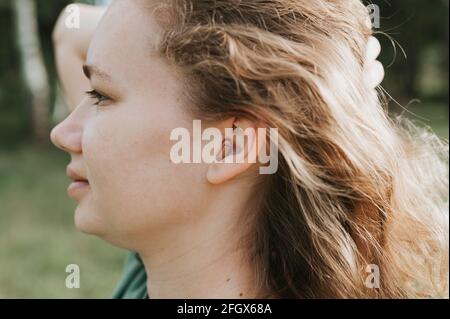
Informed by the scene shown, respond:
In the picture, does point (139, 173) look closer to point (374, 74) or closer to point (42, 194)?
point (374, 74)

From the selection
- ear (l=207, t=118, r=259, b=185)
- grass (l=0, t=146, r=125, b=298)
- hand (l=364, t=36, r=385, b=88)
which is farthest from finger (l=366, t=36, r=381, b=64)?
grass (l=0, t=146, r=125, b=298)

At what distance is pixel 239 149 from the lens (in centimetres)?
180

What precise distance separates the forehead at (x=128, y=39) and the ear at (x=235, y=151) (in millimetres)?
291

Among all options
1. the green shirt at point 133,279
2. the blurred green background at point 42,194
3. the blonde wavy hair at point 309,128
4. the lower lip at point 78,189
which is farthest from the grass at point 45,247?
the blonde wavy hair at point 309,128

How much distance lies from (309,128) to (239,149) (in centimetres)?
19

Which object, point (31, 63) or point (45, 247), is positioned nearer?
point (45, 247)

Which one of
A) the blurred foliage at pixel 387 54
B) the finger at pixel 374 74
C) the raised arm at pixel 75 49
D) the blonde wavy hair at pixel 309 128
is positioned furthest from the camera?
the blurred foliage at pixel 387 54

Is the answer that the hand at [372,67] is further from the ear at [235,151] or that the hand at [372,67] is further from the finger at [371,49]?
the ear at [235,151]

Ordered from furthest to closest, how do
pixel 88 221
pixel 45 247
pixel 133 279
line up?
pixel 45 247
pixel 133 279
pixel 88 221

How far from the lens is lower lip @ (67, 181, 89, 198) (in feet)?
6.38

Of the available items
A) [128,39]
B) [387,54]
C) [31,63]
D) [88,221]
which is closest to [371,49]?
[128,39]

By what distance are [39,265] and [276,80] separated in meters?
4.68

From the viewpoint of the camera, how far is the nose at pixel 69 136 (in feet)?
6.31

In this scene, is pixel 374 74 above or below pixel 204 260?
above
